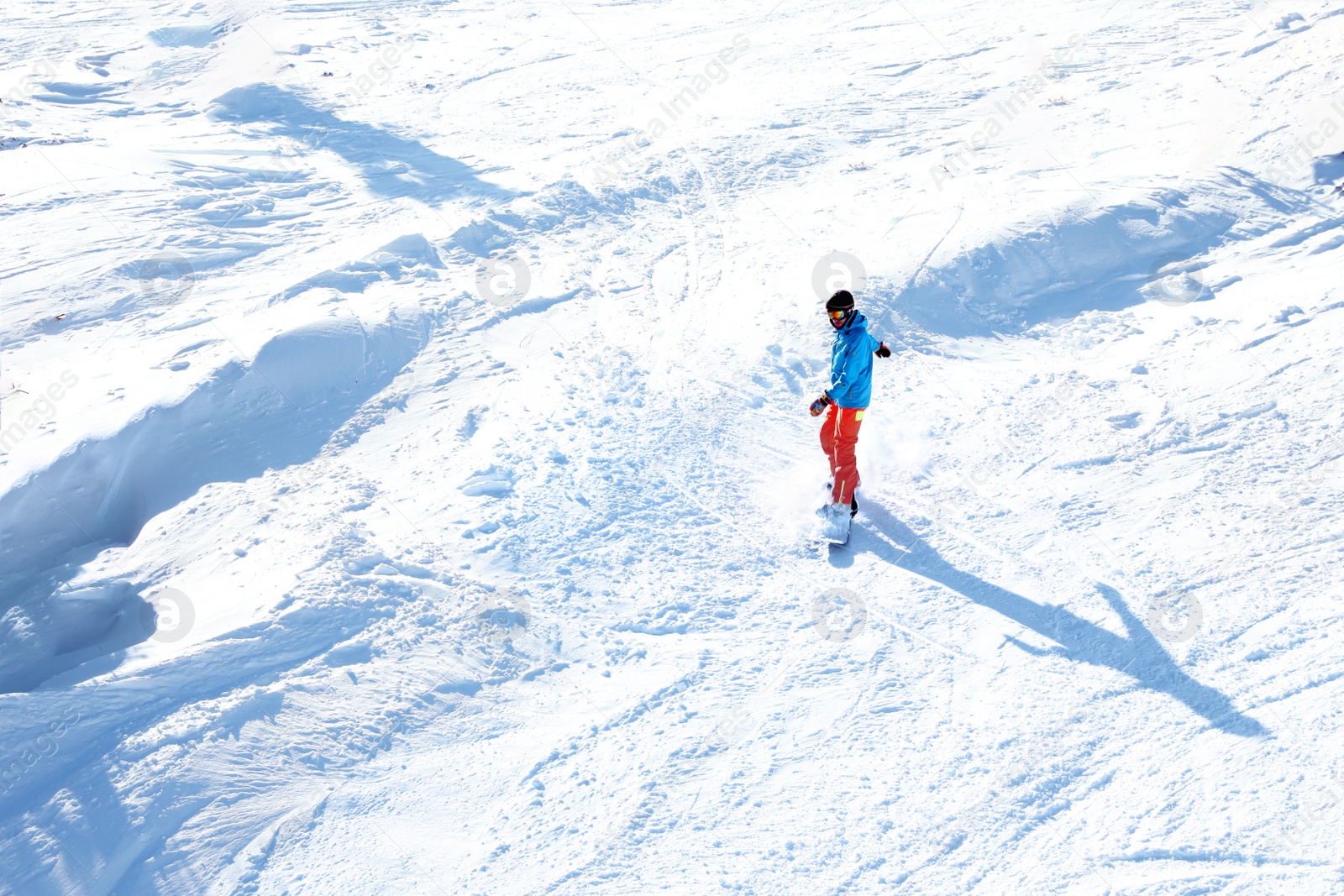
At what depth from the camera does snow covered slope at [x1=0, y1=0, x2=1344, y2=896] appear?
14.0 feet

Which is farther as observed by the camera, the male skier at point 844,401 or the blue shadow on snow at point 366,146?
the blue shadow on snow at point 366,146

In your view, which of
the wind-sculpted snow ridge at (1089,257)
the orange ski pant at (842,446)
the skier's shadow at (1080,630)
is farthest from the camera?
the wind-sculpted snow ridge at (1089,257)

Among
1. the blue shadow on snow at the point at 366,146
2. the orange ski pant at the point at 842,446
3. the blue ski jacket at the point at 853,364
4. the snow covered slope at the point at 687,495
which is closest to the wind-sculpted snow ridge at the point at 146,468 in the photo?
the snow covered slope at the point at 687,495

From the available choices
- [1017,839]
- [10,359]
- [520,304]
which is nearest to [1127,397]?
[1017,839]

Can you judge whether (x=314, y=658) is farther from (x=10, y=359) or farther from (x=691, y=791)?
(x=10, y=359)

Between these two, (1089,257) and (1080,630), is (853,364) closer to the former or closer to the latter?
(1080,630)

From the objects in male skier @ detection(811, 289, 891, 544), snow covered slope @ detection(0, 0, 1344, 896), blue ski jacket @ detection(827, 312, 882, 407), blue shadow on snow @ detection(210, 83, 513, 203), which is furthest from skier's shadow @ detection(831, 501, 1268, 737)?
blue shadow on snow @ detection(210, 83, 513, 203)

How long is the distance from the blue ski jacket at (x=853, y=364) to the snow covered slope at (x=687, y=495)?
46.0 inches

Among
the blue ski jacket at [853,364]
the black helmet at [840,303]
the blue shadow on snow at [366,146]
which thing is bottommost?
the blue ski jacket at [853,364]

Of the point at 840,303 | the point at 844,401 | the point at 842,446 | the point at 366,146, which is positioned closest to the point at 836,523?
the point at 842,446

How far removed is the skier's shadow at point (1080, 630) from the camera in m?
4.55

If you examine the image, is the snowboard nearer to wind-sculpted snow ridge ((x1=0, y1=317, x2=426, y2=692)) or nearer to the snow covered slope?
the snow covered slope

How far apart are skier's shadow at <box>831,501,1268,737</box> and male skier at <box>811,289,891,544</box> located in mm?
268

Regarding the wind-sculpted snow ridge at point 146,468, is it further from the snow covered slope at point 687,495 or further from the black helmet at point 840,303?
the black helmet at point 840,303
